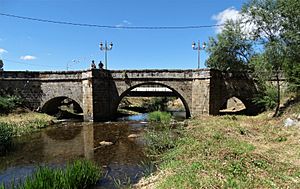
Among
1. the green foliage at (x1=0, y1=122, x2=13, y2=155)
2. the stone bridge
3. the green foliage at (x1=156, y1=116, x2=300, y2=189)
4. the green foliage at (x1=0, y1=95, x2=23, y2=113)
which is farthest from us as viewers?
the stone bridge

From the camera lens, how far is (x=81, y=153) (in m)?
13.0

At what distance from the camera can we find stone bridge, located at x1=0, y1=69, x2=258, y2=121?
79.9 ft

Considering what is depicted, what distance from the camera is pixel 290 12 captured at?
54.5ft

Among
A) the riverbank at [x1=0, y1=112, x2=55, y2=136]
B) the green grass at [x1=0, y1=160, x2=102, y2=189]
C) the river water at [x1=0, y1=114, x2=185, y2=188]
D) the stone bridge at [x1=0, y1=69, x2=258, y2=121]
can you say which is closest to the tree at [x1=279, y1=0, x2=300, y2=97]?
the stone bridge at [x1=0, y1=69, x2=258, y2=121]

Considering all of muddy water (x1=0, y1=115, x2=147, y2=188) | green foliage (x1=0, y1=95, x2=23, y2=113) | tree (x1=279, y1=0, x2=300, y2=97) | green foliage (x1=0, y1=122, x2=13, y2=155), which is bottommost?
muddy water (x1=0, y1=115, x2=147, y2=188)

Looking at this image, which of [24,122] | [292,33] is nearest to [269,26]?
[292,33]

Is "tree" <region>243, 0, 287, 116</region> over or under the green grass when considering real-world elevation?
over

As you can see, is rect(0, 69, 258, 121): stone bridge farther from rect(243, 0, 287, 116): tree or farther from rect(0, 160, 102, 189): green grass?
rect(0, 160, 102, 189): green grass

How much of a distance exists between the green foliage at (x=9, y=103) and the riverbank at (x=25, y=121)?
932 millimetres

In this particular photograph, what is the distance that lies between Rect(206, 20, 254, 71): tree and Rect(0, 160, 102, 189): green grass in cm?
2691

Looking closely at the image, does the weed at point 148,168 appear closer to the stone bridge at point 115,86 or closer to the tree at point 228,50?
the stone bridge at point 115,86

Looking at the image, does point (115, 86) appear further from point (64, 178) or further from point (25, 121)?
point (64, 178)

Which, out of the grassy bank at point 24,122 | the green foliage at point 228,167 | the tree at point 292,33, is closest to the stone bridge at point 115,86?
the grassy bank at point 24,122

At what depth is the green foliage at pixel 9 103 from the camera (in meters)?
23.2
